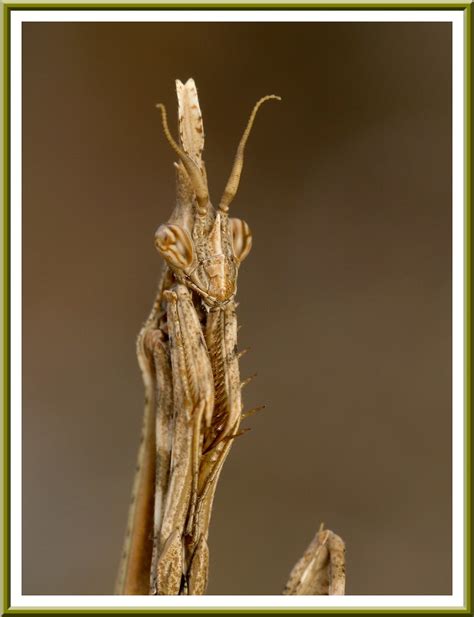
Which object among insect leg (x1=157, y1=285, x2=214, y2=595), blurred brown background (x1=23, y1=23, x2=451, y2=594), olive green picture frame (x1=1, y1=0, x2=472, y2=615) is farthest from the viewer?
blurred brown background (x1=23, y1=23, x2=451, y2=594)

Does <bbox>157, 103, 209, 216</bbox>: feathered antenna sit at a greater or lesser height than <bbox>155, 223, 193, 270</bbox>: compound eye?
greater

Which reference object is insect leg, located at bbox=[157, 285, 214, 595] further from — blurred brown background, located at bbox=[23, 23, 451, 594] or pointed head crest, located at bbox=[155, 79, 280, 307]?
blurred brown background, located at bbox=[23, 23, 451, 594]

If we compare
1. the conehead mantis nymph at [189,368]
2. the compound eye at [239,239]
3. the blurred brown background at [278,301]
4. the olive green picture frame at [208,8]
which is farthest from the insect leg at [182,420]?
the blurred brown background at [278,301]

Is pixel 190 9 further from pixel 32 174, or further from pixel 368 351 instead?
pixel 368 351

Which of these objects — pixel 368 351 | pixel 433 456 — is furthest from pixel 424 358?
pixel 433 456

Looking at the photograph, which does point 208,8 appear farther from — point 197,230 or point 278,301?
point 278,301

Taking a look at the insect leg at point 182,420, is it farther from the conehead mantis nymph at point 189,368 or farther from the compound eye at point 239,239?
the compound eye at point 239,239

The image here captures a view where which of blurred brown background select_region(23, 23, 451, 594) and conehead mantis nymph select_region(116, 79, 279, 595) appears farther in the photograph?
blurred brown background select_region(23, 23, 451, 594)

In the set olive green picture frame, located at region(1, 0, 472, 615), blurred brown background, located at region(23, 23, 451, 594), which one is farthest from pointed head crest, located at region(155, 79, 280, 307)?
blurred brown background, located at region(23, 23, 451, 594)
